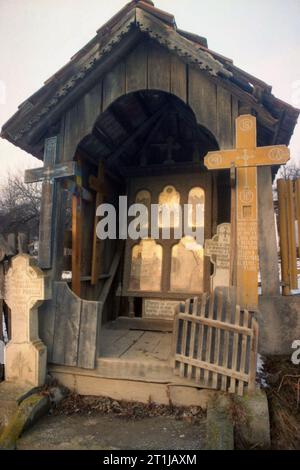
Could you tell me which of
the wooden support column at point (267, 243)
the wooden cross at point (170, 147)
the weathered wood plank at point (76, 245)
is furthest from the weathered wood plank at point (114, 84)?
the wooden support column at point (267, 243)

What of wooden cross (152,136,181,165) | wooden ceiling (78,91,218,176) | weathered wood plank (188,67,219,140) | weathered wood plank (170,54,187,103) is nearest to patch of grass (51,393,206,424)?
weathered wood plank (188,67,219,140)

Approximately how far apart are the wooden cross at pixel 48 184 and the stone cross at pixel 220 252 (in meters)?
2.59

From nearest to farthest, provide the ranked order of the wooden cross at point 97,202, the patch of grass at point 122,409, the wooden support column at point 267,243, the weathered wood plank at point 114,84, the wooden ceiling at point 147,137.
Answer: the patch of grass at point 122,409 → the wooden support column at point 267,243 → the weathered wood plank at point 114,84 → the wooden ceiling at point 147,137 → the wooden cross at point 97,202

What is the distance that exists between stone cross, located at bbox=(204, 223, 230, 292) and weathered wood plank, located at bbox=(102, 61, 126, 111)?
2682 mm

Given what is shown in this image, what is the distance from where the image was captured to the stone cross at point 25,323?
3934 mm

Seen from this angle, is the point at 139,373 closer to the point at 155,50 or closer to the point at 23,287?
the point at 23,287

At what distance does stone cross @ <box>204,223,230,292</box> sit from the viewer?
17.3 ft

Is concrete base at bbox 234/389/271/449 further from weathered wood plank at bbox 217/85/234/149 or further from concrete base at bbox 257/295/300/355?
weathered wood plank at bbox 217/85/234/149

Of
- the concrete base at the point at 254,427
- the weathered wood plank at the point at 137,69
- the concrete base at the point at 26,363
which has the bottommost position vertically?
the concrete base at the point at 254,427

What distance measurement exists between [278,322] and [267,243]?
3.58 feet

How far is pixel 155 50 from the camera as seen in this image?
443 centimetres

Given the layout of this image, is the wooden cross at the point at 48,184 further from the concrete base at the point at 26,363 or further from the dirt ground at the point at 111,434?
the dirt ground at the point at 111,434

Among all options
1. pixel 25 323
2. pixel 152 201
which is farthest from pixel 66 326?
pixel 152 201
